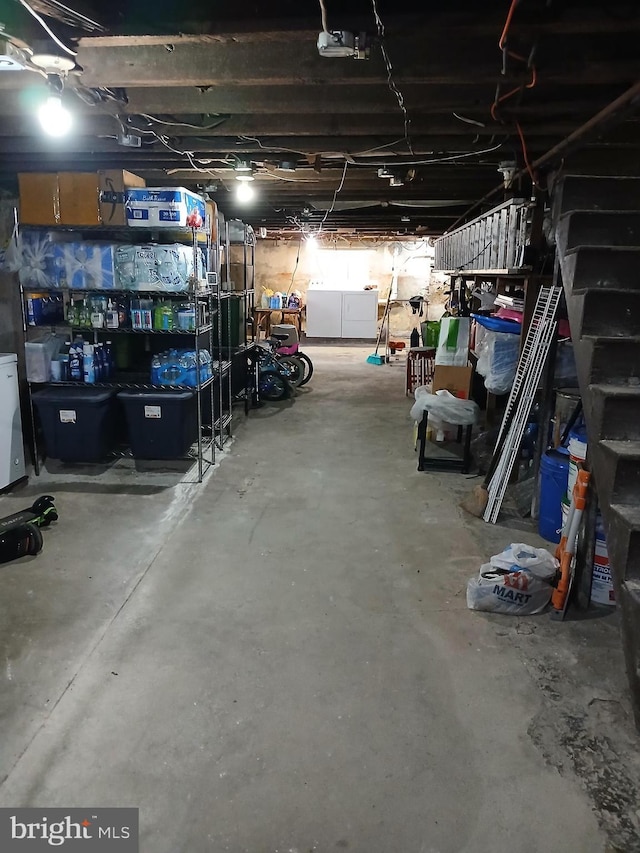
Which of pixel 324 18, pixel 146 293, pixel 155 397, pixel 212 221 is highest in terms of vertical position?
pixel 324 18

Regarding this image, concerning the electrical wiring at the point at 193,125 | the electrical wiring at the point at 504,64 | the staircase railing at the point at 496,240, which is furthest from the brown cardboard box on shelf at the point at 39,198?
the staircase railing at the point at 496,240

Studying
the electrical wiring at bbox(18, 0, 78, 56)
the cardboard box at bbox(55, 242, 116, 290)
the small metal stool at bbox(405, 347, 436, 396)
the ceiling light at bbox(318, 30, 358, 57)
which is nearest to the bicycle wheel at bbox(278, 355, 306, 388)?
the small metal stool at bbox(405, 347, 436, 396)

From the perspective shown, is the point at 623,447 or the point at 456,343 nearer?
the point at 623,447

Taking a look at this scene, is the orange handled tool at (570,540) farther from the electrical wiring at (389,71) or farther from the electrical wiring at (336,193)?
the electrical wiring at (336,193)

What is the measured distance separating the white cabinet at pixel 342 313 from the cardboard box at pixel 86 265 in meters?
8.96

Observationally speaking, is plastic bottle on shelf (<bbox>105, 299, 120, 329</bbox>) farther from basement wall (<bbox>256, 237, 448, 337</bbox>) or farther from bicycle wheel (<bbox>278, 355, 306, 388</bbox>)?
basement wall (<bbox>256, 237, 448, 337</bbox>)

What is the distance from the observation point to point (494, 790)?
5.74 feet

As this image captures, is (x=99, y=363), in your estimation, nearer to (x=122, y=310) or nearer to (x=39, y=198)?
(x=122, y=310)

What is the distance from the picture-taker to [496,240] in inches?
183

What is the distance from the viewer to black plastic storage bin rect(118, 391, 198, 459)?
420 cm

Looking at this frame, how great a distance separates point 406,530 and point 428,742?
1.74 meters

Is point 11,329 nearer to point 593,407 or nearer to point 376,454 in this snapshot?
point 376,454

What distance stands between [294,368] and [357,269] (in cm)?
650

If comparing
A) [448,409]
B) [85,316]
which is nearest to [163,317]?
[85,316]
